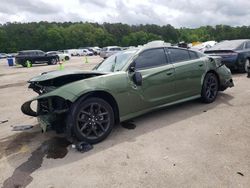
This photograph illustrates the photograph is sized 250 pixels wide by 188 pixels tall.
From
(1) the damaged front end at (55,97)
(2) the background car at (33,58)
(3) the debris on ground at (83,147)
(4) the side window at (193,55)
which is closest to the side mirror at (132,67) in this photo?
(1) the damaged front end at (55,97)

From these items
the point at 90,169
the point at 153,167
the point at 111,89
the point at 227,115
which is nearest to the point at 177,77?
the point at 227,115

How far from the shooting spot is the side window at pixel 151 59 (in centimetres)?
504

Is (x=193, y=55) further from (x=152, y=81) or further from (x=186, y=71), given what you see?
(x=152, y=81)

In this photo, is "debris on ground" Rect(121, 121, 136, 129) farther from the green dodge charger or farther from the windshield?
the windshield

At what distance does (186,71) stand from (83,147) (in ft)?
9.20

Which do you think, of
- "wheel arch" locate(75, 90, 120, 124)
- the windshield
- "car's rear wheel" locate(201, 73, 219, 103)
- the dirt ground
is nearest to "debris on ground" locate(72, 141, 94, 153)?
the dirt ground

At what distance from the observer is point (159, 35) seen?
107 m

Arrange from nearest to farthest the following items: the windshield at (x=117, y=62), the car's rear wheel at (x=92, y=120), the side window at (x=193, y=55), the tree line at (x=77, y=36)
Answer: the car's rear wheel at (x=92, y=120), the windshield at (x=117, y=62), the side window at (x=193, y=55), the tree line at (x=77, y=36)

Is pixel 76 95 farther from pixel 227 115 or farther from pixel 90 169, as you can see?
pixel 227 115

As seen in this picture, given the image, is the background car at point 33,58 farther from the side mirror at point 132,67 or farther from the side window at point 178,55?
the side mirror at point 132,67

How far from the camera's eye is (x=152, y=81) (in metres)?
5.00

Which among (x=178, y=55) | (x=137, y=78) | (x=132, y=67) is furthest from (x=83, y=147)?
(x=178, y=55)

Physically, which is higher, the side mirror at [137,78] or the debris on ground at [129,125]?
the side mirror at [137,78]

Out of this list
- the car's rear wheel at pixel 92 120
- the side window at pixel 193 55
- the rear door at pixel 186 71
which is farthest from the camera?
the side window at pixel 193 55
